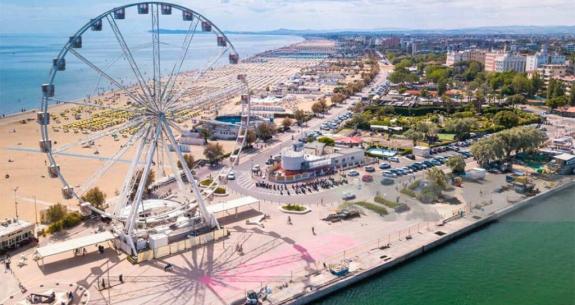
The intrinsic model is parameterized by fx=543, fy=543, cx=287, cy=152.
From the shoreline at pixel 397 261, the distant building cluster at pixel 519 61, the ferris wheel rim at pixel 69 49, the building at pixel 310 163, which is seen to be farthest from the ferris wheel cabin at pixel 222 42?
the distant building cluster at pixel 519 61

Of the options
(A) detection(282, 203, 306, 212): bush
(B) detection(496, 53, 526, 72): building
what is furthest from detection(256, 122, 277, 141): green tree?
(B) detection(496, 53, 526, 72): building

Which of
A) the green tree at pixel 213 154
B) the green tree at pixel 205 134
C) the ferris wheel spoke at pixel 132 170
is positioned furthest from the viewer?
the green tree at pixel 205 134

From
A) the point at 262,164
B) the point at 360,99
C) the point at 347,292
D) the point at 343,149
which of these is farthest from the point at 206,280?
the point at 360,99

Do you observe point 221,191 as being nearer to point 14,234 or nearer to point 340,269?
point 14,234

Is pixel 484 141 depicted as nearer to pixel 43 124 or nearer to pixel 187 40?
pixel 187 40

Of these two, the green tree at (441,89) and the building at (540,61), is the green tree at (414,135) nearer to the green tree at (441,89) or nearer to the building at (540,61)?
the green tree at (441,89)

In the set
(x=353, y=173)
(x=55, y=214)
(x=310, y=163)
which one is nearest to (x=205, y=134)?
(x=310, y=163)

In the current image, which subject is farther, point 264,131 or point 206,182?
point 264,131
